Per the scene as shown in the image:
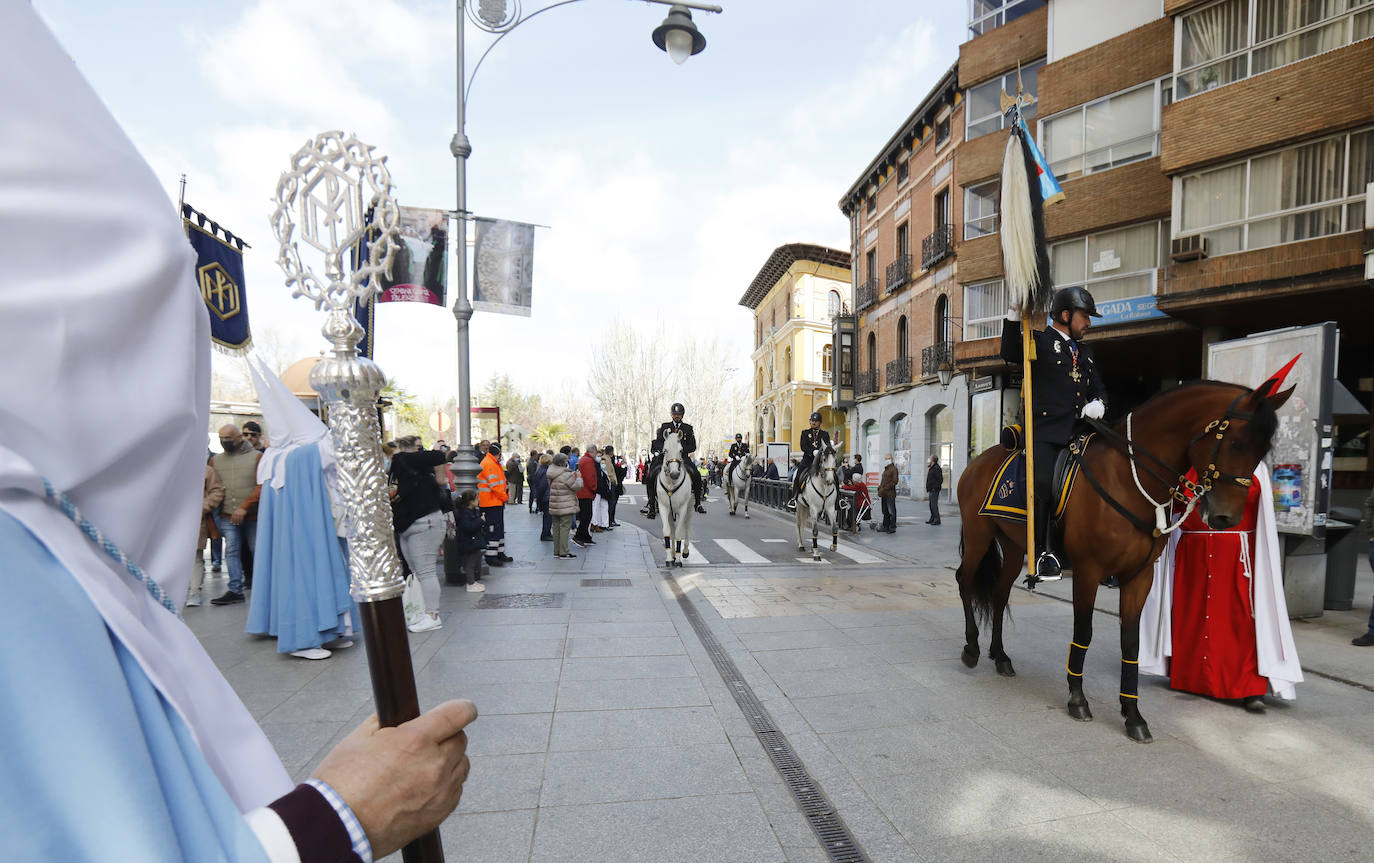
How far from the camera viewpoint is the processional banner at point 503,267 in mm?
9422

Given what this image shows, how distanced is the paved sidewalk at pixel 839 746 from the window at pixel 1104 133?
14.5m

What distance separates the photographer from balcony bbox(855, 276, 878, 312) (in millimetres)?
29594

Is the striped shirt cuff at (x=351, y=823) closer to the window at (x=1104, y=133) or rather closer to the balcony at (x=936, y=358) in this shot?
the window at (x=1104, y=133)

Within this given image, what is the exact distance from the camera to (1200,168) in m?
13.8

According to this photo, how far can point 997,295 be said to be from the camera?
19.9m

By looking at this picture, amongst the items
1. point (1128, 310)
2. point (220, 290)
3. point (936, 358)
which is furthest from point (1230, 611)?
point (936, 358)

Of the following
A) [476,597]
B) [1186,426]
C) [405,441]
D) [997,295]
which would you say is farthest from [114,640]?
[997,295]

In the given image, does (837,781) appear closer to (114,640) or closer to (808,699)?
(808,699)

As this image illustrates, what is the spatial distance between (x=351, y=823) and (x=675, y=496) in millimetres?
9892

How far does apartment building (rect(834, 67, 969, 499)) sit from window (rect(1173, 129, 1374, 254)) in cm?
759

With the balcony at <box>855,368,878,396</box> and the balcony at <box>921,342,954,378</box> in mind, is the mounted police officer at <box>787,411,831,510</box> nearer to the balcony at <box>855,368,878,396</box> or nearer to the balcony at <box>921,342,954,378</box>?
the balcony at <box>921,342,954,378</box>

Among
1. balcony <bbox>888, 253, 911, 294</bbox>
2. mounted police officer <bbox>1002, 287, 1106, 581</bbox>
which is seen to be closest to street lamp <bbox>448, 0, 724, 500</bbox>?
mounted police officer <bbox>1002, 287, 1106, 581</bbox>

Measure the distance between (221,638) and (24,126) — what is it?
7041 mm

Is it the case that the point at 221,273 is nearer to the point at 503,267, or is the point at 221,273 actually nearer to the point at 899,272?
the point at 503,267
